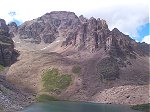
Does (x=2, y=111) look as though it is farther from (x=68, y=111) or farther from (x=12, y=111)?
(x=68, y=111)

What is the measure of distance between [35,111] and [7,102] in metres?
15.7

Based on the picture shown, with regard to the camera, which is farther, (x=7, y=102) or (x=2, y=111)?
(x=7, y=102)

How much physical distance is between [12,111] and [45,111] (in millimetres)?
22394

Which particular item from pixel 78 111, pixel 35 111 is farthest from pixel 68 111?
pixel 35 111

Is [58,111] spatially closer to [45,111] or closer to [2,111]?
[45,111]

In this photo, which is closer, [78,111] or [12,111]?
[12,111]

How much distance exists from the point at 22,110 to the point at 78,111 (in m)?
30.9

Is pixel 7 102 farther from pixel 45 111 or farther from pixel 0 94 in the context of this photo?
pixel 45 111

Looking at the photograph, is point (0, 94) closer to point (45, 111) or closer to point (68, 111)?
point (45, 111)

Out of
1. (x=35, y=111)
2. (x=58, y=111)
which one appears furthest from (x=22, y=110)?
(x=58, y=111)

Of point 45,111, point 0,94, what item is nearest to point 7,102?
point 0,94

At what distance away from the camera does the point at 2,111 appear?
168 meters

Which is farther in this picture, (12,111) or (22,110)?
(22,110)

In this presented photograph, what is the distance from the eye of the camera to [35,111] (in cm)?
19188
